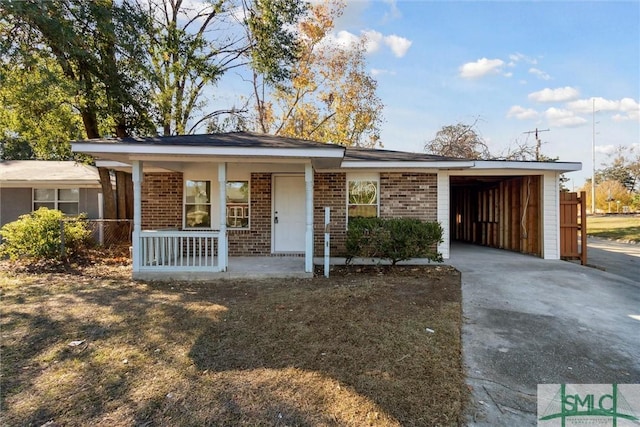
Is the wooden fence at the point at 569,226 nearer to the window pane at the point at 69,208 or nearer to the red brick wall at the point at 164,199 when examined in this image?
the red brick wall at the point at 164,199

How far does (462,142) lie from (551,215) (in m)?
14.8

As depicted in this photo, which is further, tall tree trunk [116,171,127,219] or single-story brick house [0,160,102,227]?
single-story brick house [0,160,102,227]

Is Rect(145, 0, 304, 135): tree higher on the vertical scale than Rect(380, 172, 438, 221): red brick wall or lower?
higher

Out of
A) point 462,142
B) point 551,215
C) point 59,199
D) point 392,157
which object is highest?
point 462,142

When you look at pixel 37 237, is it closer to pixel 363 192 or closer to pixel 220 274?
pixel 220 274

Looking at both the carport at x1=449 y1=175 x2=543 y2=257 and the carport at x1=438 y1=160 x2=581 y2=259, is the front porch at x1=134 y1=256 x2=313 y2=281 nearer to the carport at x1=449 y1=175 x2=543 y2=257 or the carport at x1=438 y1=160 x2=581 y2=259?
the carport at x1=438 y1=160 x2=581 y2=259

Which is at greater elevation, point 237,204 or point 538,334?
point 237,204

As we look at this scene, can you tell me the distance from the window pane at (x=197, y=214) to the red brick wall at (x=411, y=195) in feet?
15.2

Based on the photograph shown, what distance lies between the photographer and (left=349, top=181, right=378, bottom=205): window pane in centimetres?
891

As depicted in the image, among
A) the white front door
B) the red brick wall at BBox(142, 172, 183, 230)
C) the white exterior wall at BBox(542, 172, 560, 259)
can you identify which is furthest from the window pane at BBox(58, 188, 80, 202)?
the white exterior wall at BBox(542, 172, 560, 259)

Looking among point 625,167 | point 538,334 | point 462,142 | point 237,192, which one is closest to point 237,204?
point 237,192

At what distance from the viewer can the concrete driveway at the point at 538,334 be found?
9.63ft

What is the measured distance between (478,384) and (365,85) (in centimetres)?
1978

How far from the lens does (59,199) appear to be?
13.5 meters
